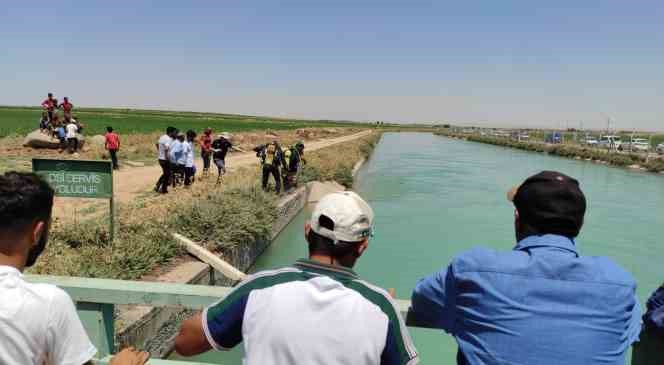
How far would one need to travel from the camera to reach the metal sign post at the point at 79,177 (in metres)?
5.54

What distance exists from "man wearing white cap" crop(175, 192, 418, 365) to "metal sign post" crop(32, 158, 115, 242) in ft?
15.1

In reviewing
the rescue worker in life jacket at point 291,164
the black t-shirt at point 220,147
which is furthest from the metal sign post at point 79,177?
the black t-shirt at point 220,147

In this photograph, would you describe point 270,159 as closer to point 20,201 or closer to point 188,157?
point 188,157

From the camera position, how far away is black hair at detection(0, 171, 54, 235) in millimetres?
1528

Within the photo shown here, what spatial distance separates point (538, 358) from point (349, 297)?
0.65m

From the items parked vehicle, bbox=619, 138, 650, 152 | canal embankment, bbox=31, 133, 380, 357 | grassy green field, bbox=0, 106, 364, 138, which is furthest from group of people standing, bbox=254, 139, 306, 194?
parked vehicle, bbox=619, 138, 650, 152

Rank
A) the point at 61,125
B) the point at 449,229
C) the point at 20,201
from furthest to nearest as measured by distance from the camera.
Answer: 1. the point at 61,125
2. the point at 449,229
3. the point at 20,201

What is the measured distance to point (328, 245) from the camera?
5.21 feet

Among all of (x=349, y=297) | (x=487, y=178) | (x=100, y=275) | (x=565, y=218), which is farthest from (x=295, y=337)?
(x=487, y=178)

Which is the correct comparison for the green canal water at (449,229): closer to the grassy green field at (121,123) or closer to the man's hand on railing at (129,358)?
the man's hand on railing at (129,358)

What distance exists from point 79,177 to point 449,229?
1118cm

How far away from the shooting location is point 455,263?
1.70 m

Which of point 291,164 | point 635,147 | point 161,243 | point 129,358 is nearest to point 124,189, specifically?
point 291,164

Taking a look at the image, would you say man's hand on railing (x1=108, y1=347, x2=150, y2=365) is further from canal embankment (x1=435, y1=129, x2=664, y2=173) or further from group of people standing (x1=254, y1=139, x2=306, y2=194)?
canal embankment (x1=435, y1=129, x2=664, y2=173)
